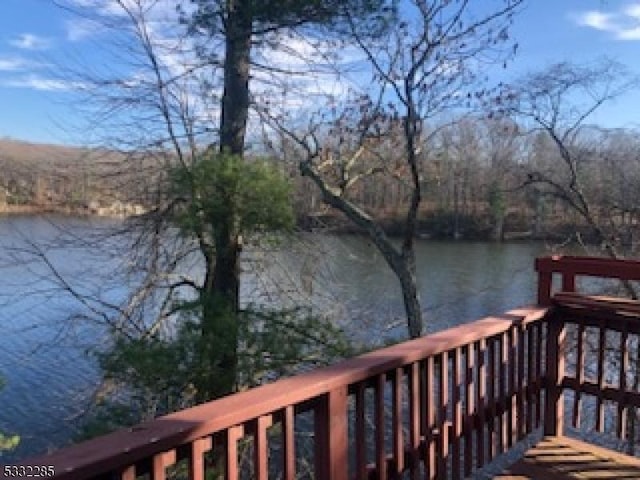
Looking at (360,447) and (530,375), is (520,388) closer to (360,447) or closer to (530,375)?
(530,375)

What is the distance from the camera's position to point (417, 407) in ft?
6.57

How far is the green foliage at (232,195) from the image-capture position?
17.9ft

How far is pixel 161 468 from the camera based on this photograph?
1187mm

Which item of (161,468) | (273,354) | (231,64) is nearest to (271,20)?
(231,64)

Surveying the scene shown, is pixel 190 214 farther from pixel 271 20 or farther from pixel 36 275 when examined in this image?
pixel 36 275

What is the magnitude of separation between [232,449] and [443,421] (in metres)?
1.07

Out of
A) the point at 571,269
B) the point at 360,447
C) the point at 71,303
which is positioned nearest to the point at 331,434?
the point at 360,447

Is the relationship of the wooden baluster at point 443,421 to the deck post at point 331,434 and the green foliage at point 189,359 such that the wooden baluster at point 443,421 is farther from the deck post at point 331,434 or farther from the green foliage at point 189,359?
the green foliage at point 189,359

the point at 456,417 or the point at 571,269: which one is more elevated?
the point at 571,269

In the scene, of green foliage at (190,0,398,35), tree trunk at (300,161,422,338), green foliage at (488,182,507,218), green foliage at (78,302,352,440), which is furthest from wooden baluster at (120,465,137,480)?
green foliage at (488,182,507,218)

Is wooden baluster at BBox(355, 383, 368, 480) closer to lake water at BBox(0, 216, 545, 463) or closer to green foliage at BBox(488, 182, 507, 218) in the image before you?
lake water at BBox(0, 216, 545, 463)

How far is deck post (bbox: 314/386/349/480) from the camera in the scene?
159 centimetres

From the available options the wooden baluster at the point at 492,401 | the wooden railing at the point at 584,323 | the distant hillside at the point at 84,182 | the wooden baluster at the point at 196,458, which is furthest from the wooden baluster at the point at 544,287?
the distant hillside at the point at 84,182

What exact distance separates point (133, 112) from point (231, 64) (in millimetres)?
1298
